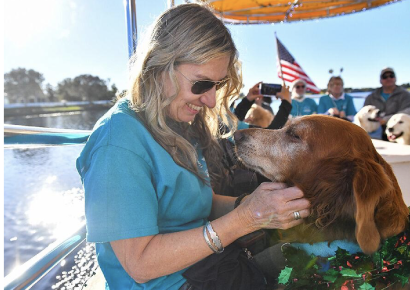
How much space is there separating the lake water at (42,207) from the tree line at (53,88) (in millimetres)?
4777

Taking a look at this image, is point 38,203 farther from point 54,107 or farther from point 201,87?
point 54,107

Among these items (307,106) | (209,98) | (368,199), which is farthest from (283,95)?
(307,106)

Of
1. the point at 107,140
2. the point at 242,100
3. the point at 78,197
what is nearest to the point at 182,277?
the point at 107,140

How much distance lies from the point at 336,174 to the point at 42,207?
6.65 m

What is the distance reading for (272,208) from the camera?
1.07m

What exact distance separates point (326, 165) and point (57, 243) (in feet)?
3.89

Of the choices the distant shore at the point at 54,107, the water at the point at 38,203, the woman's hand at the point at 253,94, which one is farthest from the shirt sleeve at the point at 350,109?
the distant shore at the point at 54,107

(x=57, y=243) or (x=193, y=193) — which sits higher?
(x=193, y=193)

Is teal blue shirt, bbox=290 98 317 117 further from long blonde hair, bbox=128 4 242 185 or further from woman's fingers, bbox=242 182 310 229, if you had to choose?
woman's fingers, bbox=242 182 310 229

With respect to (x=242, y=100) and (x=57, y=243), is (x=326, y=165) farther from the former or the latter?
(x=242, y=100)

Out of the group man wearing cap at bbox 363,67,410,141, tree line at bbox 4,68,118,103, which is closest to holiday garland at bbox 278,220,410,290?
man wearing cap at bbox 363,67,410,141

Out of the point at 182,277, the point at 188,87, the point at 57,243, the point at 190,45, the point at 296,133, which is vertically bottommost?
the point at 182,277

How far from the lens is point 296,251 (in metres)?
1.23

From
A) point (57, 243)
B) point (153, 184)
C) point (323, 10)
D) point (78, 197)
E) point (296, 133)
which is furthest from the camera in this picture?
point (78, 197)
